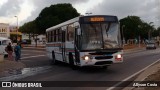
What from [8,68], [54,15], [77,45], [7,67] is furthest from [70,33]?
[54,15]

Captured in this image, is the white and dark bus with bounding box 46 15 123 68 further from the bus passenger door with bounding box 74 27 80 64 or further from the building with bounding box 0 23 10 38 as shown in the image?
the building with bounding box 0 23 10 38

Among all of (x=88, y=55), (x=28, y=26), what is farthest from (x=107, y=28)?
(x=28, y=26)

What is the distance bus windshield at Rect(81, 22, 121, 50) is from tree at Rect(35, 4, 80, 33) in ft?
221

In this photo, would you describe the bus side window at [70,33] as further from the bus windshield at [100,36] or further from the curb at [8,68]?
the curb at [8,68]

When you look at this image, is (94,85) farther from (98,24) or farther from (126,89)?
(98,24)

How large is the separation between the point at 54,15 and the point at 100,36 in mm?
75631

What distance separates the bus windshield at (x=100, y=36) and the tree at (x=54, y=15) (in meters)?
67.4

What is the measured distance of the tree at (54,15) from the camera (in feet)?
292

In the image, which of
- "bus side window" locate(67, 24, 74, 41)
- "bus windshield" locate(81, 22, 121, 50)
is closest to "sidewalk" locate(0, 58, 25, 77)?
"bus side window" locate(67, 24, 74, 41)

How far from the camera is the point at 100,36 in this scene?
19.9 metres

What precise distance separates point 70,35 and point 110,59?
3.67 m

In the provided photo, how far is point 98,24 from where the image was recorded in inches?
793

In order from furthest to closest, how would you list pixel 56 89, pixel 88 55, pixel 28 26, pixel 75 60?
pixel 28 26
pixel 75 60
pixel 88 55
pixel 56 89

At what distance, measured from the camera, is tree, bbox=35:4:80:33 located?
→ 292 ft
